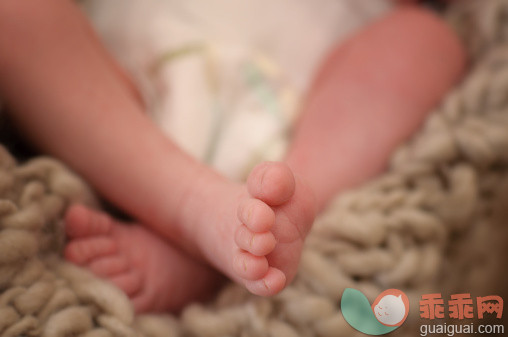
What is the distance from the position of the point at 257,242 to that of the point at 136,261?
8.7 inches

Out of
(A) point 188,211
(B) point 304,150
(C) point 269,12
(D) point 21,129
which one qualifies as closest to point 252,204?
(A) point 188,211

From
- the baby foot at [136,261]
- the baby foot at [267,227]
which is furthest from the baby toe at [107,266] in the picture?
the baby foot at [267,227]

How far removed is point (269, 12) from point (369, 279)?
22.9 inches

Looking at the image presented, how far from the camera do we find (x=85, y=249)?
0.51m

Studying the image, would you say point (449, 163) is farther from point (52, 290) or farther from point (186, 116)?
point (52, 290)

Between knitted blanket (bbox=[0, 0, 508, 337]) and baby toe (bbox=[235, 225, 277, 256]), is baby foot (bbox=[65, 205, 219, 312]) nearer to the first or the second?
knitted blanket (bbox=[0, 0, 508, 337])

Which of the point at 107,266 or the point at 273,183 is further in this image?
the point at 107,266

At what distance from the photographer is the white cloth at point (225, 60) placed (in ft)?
2.26

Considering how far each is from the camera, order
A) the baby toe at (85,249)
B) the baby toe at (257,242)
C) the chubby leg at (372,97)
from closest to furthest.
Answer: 1. the baby toe at (257,242)
2. the baby toe at (85,249)
3. the chubby leg at (372,97)

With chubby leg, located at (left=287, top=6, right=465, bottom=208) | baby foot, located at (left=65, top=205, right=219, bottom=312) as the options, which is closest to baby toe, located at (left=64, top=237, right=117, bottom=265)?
baby foot, located at (left=65, top=205, right=219, bottom=312)

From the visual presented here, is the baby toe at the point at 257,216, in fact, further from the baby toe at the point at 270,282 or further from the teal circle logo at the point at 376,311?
the teal circle logo at the point at 376,311

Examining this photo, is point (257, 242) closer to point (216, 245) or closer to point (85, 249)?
point (216, 245)

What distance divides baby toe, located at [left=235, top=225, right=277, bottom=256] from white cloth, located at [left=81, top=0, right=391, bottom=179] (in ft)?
0.89

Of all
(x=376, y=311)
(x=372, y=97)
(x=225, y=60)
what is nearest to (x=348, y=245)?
(x=376, y=311)
